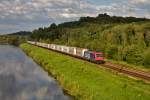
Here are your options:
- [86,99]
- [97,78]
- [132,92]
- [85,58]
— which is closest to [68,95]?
[97,78]

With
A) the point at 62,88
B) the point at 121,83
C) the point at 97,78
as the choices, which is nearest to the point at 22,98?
the point at 62,88

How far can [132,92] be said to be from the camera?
99.1 ft

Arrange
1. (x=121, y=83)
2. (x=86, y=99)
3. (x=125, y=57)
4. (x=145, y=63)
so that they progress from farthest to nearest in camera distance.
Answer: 1. (x=125, y=57)
2. (x=145, y=63)
3. (x=121, y=83)
4. (x=86, y=99)

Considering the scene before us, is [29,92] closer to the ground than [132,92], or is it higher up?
closer to the ground

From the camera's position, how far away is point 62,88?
145 feet

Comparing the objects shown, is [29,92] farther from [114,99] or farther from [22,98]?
[114,99]

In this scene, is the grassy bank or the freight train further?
the freight train

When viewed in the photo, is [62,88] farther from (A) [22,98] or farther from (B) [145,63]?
(B) [145,63]

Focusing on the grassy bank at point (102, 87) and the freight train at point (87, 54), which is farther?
the freight train at point (87, 54)

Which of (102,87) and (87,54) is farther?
(87,54)

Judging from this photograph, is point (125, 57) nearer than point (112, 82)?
No

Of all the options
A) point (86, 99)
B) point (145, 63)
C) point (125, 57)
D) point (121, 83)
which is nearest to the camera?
point (86, 99)

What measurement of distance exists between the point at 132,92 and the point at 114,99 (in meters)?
2.58

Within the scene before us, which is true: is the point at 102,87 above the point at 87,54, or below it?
below
